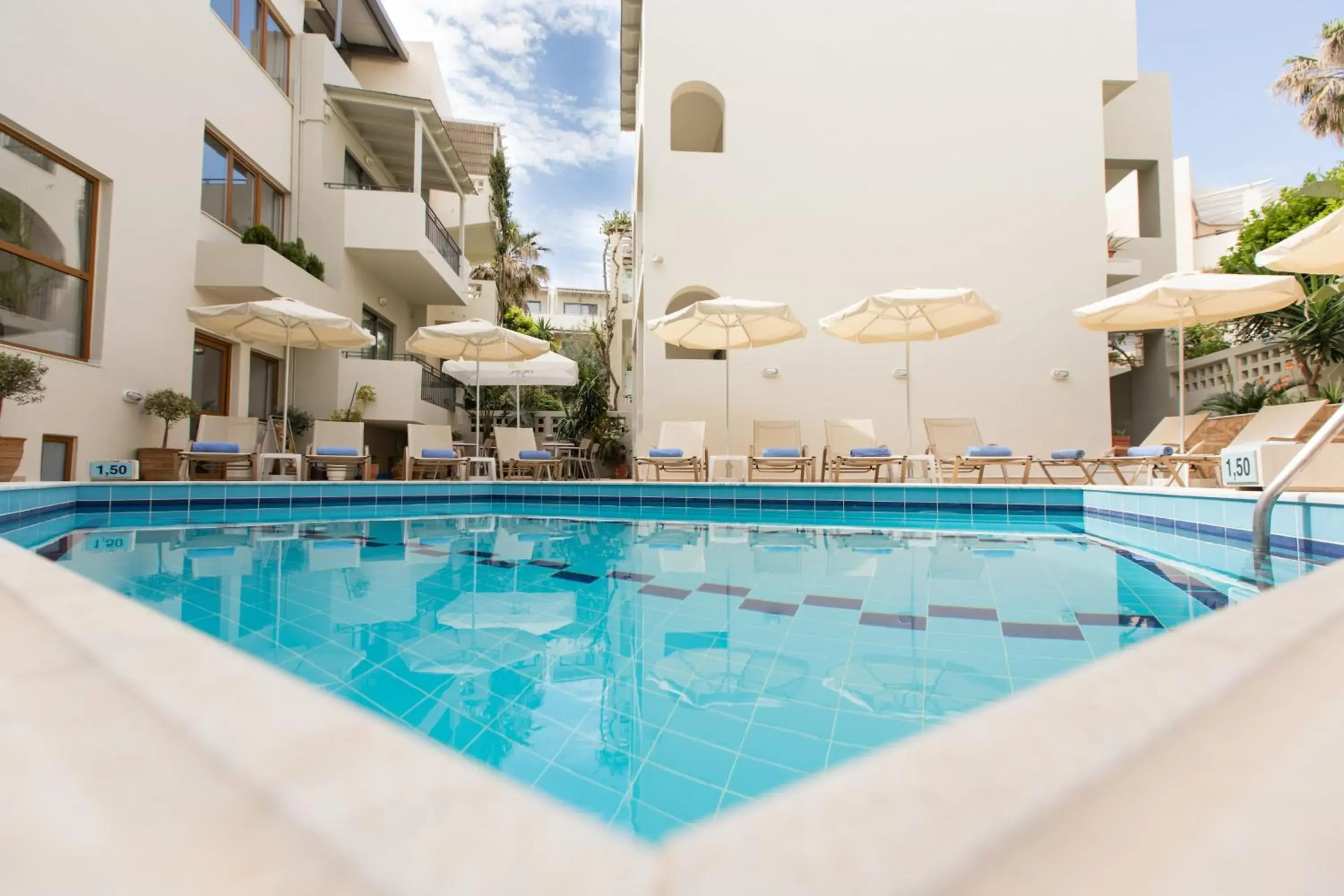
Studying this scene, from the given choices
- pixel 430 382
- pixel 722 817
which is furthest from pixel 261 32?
pixel 722 817

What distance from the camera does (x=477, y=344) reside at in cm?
1033

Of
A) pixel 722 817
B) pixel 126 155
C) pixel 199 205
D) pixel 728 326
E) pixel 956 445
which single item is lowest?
pixel 722 817

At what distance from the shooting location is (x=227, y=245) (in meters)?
9.71

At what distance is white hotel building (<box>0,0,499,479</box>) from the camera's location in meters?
7.34

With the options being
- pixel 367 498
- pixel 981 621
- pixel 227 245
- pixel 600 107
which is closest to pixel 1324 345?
pixel 981 621

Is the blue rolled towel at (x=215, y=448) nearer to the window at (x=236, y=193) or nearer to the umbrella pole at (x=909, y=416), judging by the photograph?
the window at (x=236, y=193)

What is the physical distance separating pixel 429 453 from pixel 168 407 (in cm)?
315

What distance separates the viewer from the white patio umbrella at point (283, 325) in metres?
8.70

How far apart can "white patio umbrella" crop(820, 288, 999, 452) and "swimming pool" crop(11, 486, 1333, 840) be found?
376 centimetres

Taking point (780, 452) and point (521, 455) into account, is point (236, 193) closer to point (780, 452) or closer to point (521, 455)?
point (521, 455)

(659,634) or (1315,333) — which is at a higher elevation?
(1315,333)

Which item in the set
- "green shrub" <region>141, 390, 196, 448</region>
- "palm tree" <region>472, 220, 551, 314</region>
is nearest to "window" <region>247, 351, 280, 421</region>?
"green shrub" <region>141, 390, 196, 448</region>

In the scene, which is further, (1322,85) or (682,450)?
(1322,85)

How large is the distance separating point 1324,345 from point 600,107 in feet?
76.9
